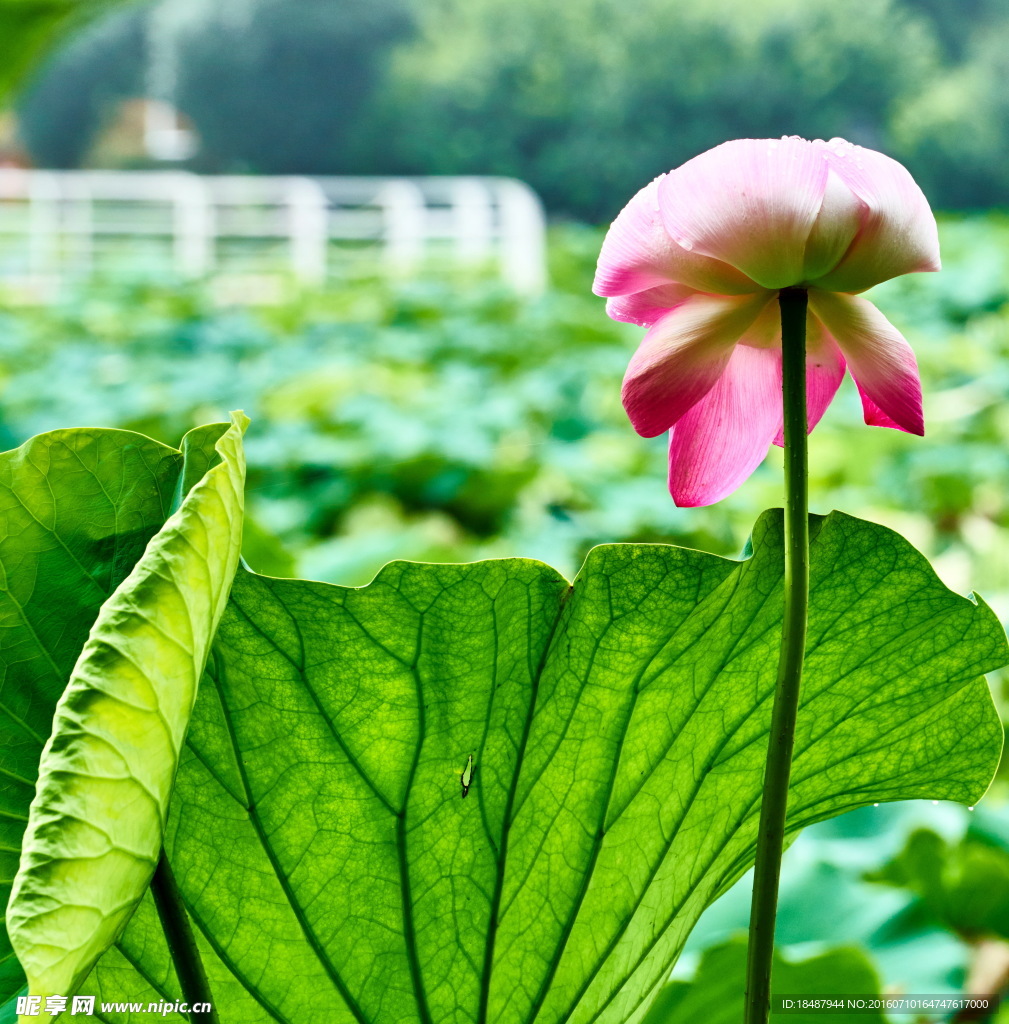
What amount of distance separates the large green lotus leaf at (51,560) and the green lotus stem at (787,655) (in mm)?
86

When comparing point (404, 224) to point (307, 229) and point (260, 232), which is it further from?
point (260, 232)

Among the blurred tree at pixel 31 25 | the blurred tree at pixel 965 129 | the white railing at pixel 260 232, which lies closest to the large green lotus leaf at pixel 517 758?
the blurred tree at pixel 31 25

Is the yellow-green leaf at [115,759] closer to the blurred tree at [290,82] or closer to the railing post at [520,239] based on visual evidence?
the railing post at [520,239]

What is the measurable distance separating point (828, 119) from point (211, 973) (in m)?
13.6

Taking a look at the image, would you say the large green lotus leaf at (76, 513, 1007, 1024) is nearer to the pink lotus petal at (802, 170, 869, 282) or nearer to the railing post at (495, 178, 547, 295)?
the pink lotus petal at (802, 170, 869, 282)

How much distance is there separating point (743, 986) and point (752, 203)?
0.92 feet

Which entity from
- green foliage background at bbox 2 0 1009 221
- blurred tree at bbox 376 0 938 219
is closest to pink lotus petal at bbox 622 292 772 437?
blurred tree at bbox 376 0 938 219

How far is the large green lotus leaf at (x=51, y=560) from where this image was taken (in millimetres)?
178

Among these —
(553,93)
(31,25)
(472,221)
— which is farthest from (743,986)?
(553,93)

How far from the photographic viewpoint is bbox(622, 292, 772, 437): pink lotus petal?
16cm

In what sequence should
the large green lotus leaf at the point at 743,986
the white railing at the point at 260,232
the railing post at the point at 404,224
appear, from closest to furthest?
the large green lotus leaf at the point at 743,986, the white railing at the point at 260,232, the railing post at the point at 404,224

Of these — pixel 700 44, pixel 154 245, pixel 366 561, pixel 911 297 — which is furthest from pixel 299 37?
pixel 366 561

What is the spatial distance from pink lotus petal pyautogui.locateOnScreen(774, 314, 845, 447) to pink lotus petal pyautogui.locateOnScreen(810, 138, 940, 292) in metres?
0.02

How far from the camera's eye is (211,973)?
196 millimetres
